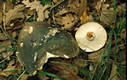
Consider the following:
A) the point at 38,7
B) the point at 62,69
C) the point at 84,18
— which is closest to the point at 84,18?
the point at 84,18

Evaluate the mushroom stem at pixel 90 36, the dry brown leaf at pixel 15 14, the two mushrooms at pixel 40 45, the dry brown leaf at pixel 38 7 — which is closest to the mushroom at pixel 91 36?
the mushroom stem at pixel 90 36

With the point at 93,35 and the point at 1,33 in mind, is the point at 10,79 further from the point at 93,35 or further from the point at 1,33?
the point at 93,35

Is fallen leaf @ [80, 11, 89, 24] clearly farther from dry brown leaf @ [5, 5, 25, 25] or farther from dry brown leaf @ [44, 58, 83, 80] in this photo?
dry brown leaf @ [5, 5, 25, 25]

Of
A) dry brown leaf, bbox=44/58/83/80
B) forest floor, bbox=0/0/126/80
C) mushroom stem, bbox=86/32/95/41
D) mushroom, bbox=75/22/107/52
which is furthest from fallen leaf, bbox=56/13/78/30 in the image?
dry brown leaf, bbox=44/58/83/80

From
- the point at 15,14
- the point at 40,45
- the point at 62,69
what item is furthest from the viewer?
the point at 15,14

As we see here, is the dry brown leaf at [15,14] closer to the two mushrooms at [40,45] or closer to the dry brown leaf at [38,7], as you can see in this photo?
the dry brown leaf at [38,7]

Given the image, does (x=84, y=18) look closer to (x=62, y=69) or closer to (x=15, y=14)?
(x=62, y=69)

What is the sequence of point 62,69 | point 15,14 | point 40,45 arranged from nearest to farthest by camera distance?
point 40,45, point 62,69, point 15,14
